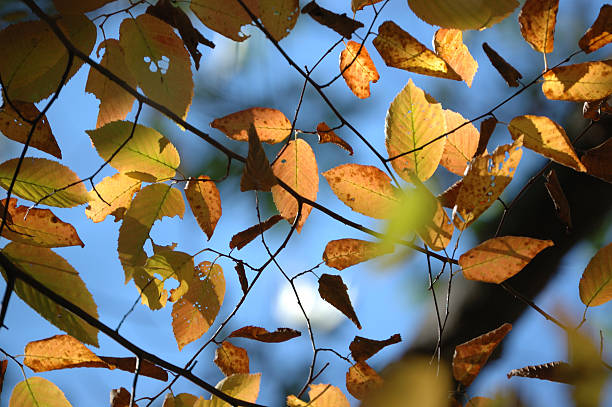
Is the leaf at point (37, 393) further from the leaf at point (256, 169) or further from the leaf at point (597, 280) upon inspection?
the leaf at point (597, 280)

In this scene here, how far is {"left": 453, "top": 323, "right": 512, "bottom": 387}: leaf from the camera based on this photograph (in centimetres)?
32

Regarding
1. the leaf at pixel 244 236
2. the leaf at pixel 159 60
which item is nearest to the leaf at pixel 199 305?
the leaf at pixel 244 236

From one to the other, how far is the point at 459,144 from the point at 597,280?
128 mm

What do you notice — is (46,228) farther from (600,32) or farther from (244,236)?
(600,32)

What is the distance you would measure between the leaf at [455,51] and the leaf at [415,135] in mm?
81

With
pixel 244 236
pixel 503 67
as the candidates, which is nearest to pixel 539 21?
pixel 503 67

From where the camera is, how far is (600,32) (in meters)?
0.35

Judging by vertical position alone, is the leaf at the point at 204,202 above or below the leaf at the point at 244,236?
above

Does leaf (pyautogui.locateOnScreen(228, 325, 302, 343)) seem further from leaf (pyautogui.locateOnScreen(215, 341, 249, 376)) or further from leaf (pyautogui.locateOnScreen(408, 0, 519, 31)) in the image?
leaf (pyautogui.locateOnScreen(408, 0, 519, 31))

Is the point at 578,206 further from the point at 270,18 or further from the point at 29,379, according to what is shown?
the point at 29,379

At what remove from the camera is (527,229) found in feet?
2.04

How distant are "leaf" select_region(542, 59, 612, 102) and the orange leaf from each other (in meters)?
0.13

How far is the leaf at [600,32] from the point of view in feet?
1.12

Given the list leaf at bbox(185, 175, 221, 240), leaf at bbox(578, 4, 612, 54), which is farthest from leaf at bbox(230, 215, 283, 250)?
leaf at bbox(578, 4, 612, 54)
